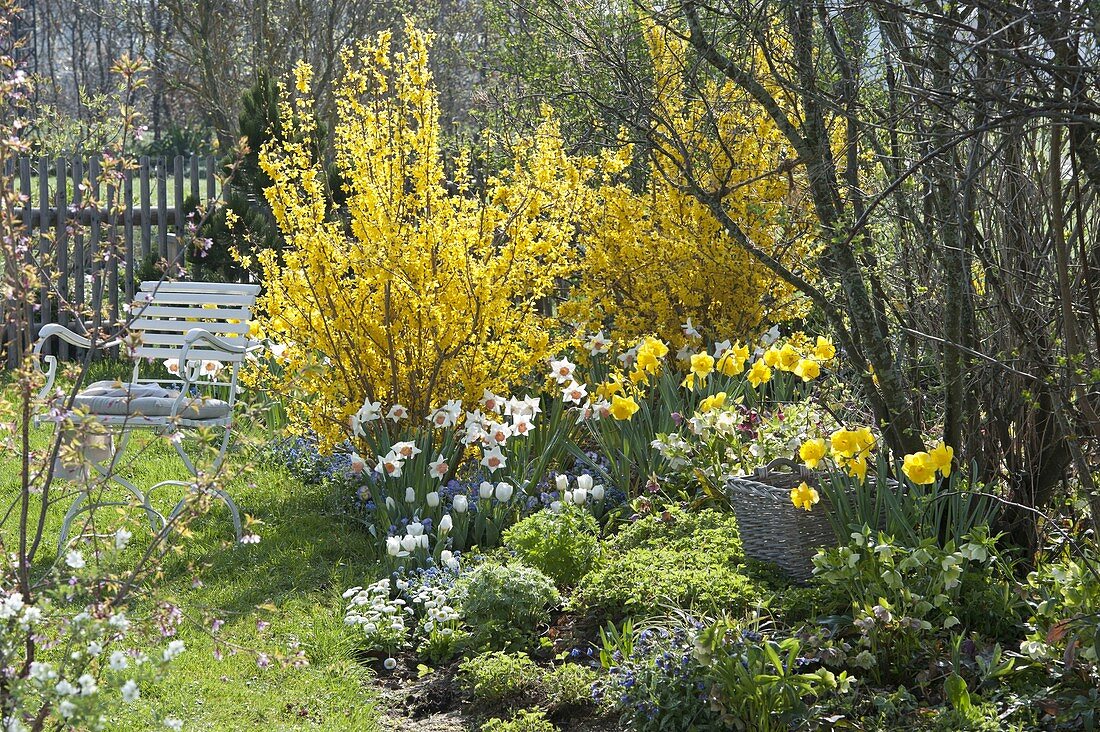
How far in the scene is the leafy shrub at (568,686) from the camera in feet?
9.95

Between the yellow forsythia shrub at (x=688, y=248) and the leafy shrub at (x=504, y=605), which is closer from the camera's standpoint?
the leafy shrub at (x=504, y=605)

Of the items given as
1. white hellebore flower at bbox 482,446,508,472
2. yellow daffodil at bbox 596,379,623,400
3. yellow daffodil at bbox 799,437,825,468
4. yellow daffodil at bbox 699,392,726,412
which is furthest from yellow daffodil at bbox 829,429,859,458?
white hellebore flower at bbox 482,446,508,472

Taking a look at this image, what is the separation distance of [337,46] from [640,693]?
431 inches

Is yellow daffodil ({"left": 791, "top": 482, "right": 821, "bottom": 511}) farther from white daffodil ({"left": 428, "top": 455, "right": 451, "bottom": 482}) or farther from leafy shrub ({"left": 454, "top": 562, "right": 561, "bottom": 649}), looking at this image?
white daffodil ({"left": 428, "top": 455, "right": 451, "bottom": 482})

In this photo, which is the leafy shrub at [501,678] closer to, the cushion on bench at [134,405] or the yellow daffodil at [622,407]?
the yellow daffodil at [622,407]

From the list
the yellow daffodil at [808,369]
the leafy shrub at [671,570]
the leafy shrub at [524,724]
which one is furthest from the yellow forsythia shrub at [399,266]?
→ the leafy shrub at [524,724]

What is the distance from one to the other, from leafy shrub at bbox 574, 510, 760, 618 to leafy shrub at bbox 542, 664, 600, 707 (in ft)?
1.08

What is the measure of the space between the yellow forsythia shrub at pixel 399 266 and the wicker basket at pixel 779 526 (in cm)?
164

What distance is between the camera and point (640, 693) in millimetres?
2834

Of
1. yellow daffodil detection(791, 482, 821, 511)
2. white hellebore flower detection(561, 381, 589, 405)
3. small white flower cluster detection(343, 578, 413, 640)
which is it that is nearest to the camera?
yellow daffodil detection(791, 482, 821, 511)

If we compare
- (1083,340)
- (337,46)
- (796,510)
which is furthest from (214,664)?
(337,46)

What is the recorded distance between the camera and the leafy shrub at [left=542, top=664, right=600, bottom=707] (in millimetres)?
3031

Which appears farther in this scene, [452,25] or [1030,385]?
[452,25]

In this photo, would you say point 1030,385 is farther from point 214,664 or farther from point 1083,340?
point 214,664
